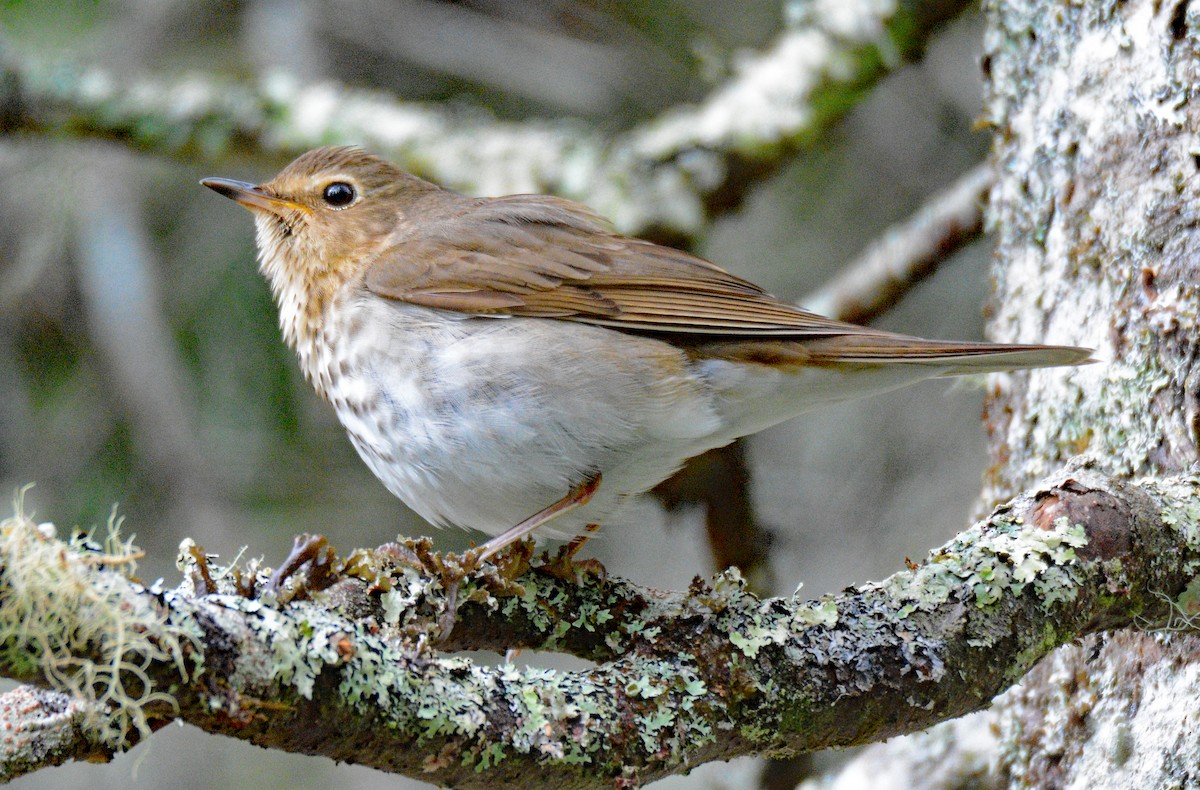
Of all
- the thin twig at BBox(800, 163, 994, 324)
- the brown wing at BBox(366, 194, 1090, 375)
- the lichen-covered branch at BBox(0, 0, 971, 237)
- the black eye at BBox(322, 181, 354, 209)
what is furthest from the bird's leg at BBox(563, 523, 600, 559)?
the lichen-covered branch at BBox(0, 0, 971, 237)

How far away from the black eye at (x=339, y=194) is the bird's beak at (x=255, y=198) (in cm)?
9

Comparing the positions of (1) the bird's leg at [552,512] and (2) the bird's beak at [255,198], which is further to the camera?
(2) the bird's beak at [255,198]

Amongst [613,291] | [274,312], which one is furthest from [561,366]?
[274,312]

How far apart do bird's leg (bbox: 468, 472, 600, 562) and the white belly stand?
0.03 meters

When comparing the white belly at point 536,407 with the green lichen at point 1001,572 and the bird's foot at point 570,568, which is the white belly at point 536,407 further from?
the green lichen at point 1001,572

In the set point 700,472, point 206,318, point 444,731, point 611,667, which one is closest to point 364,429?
point 611,667

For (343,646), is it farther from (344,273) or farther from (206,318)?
(206,318)

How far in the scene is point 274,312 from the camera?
5547 mm

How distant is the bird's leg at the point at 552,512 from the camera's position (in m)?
2.78

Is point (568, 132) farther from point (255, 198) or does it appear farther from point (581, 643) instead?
point (581, 643)

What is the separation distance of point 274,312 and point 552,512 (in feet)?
10.1

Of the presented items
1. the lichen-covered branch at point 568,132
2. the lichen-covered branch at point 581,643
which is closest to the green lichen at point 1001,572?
the lichen-covered branch at point 581,643

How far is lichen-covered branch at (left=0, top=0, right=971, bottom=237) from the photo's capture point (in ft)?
14.8

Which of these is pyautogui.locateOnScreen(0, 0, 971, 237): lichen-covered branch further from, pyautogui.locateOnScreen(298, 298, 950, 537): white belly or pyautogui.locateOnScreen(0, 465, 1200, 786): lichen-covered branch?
pyautogui.locateOnScreen(0, 465, 1200, 786): lichen-covered branch
